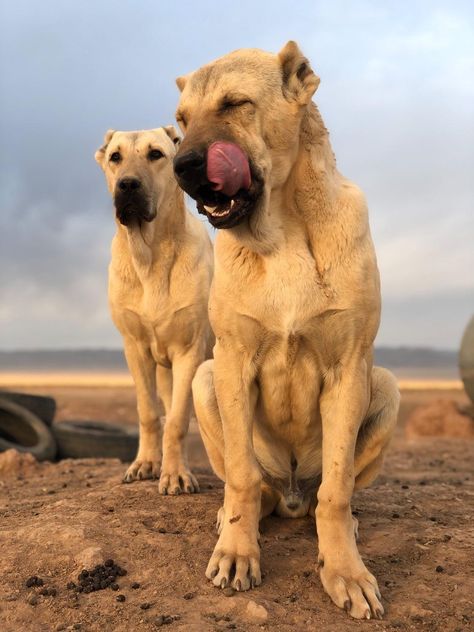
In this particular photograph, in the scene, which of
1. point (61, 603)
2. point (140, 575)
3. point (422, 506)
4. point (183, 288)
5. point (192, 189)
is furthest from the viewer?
point (183, 288)

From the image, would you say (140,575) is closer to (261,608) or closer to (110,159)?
(261,608)

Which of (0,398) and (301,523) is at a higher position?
(301,523)

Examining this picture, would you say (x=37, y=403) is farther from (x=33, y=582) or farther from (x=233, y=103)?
(x=233, y=103)

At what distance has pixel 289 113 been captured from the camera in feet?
13.3

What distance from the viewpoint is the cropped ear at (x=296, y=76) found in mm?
4074

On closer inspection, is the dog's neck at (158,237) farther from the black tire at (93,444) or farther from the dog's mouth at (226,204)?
the black tire at (93,444)

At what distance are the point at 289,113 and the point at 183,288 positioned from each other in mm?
2865

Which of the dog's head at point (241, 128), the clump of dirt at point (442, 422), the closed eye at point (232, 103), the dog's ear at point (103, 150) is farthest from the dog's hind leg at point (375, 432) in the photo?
the clump of dirt at point (442, 422)

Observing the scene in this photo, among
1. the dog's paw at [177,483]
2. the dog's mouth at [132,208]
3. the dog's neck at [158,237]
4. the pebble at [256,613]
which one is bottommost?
the dog's paw at [177,483]

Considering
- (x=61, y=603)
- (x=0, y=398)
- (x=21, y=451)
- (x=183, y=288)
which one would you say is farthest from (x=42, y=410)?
(x=61, y=603)

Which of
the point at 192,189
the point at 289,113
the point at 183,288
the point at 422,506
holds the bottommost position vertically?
the point at 422,506

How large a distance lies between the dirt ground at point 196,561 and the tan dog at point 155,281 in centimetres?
63

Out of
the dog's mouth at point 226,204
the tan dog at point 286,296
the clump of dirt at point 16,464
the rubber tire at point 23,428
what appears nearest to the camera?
the dog's mouth at point 226,204

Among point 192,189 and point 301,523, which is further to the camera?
point 301,523
